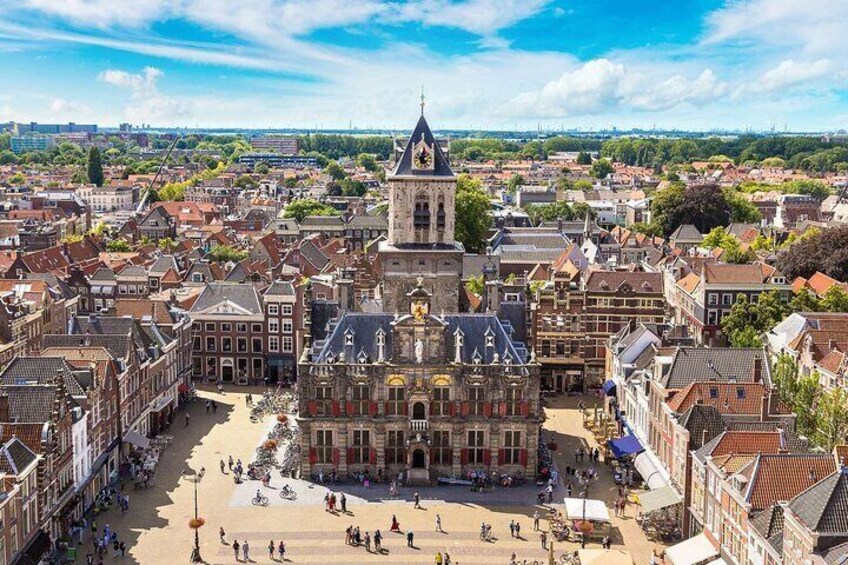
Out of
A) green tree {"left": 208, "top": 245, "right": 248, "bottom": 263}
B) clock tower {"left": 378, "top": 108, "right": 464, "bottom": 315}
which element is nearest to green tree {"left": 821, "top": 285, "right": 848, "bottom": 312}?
clock tower {"left": 378, "top": 108, "right": 464, "bottom": 315}

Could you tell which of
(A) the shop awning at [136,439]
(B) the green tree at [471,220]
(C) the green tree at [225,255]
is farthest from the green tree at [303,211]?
(A) the shop awning at [136,439]

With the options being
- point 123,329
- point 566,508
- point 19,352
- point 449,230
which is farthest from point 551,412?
point 19,352

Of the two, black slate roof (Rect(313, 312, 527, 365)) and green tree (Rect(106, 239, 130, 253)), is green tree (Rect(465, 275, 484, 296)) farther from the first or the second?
green tree (Rect(106, 239, 130, 253))

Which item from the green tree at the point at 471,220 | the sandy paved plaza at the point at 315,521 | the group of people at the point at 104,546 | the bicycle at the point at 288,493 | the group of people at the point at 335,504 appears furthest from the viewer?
the green tree at the point at 471,220

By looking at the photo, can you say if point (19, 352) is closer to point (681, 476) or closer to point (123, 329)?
point (123, 329)

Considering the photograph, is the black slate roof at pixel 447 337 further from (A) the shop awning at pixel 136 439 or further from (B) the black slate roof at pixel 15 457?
(B) the black slate roof at pixel 15 457

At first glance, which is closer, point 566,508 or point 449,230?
point 566,508
